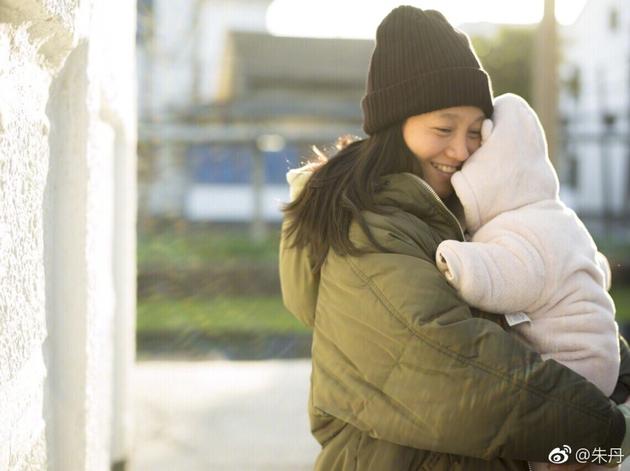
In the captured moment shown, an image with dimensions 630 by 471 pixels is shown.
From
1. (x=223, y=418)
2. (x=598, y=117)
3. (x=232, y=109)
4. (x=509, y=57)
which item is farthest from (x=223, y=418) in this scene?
(x=598, y=117)

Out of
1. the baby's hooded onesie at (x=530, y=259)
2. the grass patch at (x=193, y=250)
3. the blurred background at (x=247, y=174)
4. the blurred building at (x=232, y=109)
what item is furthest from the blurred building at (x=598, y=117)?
the baby's hooded onesie at (x=530, y=259)

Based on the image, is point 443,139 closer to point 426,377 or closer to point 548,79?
point 426,377

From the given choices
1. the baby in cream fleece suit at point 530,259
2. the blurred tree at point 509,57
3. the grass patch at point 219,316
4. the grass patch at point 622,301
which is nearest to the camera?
the baby in cream fleece suit at point 530,259

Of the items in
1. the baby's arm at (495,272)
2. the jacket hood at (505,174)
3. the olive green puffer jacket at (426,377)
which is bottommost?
the olive green puffer jacket at (426,377)

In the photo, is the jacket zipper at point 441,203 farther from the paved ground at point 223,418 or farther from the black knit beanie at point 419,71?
the paved ground at point 223,418

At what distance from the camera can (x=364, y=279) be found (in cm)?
169

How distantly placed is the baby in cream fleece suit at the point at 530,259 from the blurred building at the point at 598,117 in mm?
20092

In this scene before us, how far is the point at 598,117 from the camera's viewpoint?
22562 millimetres

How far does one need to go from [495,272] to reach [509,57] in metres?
20.6

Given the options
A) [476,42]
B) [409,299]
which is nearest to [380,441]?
[409,299]

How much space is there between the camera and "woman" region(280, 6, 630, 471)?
5.23 ft

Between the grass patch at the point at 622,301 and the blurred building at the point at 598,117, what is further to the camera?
the blurred building at the point at 598,117

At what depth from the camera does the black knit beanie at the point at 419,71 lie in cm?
191

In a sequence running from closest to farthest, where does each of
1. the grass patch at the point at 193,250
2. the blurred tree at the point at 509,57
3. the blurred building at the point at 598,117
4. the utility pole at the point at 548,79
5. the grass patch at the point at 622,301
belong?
the utility pole at the point at 548,79, the grass patch at the point at 622,301, the grass patch at the point at 193,250, the blurred tree at the point at 509,57, the blurred building at the point at 598,117
